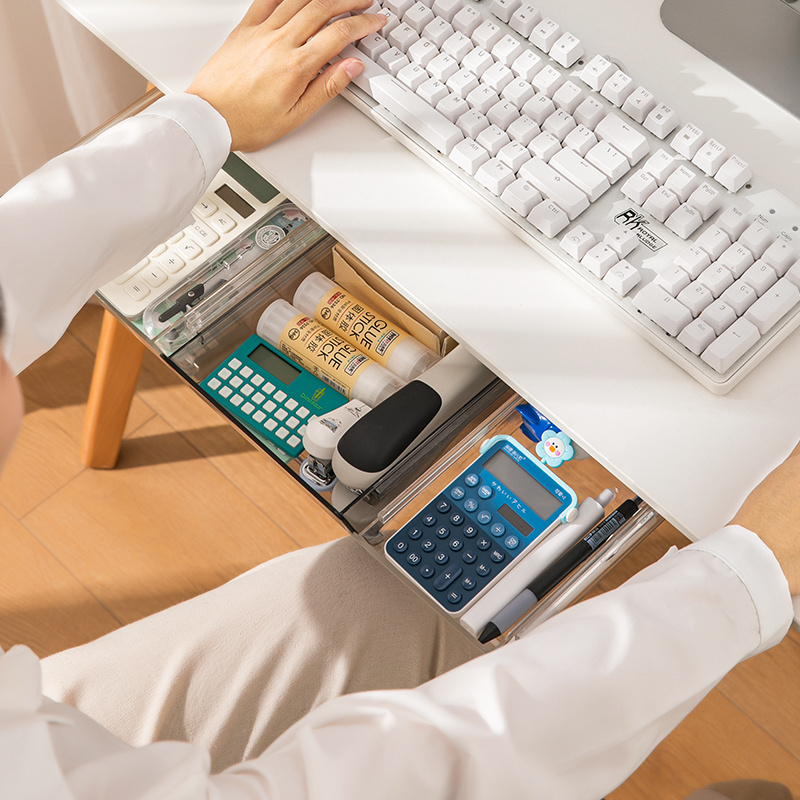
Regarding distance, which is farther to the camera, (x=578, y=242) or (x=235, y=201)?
(x=235, y=201)

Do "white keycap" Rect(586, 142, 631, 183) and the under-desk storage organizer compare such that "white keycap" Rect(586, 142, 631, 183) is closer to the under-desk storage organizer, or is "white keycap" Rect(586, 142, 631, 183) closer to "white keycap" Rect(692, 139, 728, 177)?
"white keycap" Rect(692, 139, 728, 177)

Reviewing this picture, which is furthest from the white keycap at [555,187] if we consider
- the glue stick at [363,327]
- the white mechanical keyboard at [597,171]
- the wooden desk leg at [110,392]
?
the wooden desk leg at [110,392]

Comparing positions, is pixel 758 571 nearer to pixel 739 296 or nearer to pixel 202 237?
pixel 739 296

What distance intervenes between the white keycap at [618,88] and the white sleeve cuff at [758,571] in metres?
0.38

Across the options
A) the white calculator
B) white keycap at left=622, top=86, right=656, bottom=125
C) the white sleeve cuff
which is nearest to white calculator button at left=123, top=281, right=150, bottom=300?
the white calculator

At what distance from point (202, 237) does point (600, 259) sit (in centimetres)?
46

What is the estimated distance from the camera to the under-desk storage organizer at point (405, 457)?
0.83 metres

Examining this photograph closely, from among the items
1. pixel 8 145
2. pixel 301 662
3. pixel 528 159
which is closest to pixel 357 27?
pixel 528 159

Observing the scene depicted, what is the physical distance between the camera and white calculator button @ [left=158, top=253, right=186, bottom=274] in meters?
0.97

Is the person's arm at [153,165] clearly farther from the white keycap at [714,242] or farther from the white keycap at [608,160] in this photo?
the white keycap at [714,242]

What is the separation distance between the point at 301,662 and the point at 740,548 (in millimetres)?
405

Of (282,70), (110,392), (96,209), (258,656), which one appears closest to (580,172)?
(282,70)

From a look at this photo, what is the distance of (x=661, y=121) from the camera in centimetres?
77

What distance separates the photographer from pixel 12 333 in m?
0.72
